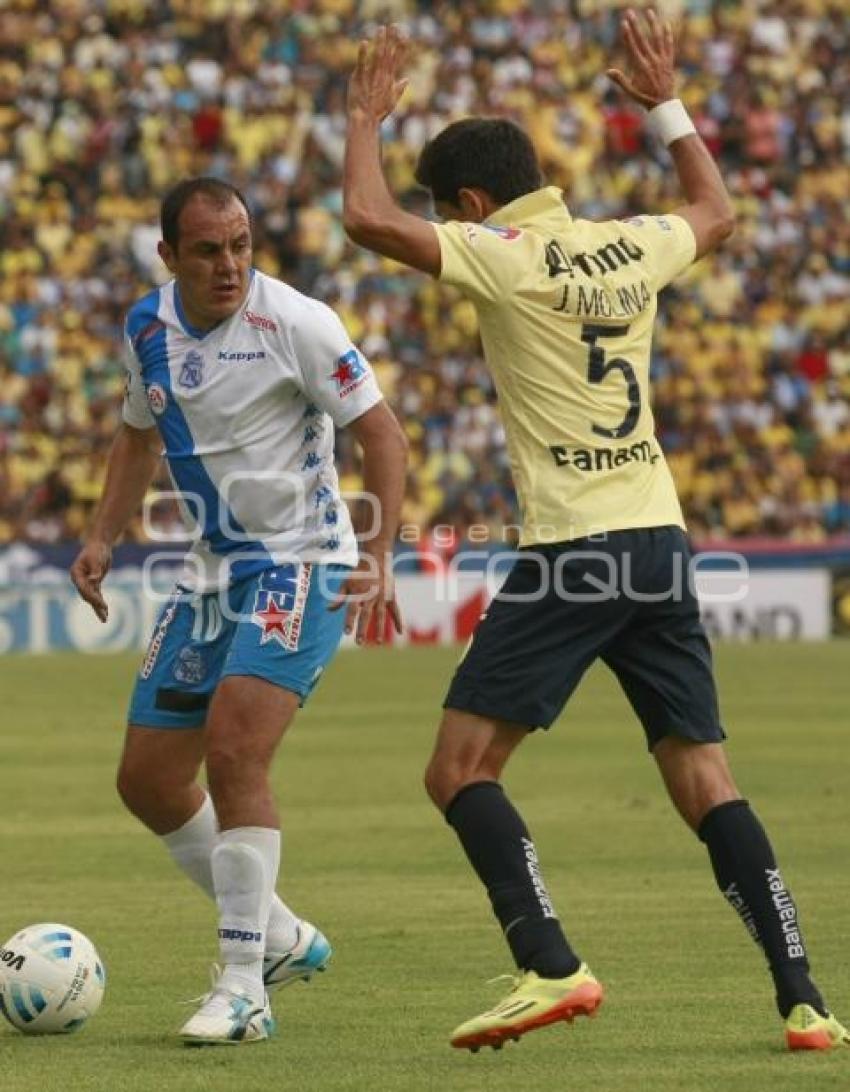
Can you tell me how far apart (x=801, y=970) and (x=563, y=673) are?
0.98 m

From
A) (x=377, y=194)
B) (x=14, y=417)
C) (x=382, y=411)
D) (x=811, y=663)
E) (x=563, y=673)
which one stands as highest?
(x=377, y=194)

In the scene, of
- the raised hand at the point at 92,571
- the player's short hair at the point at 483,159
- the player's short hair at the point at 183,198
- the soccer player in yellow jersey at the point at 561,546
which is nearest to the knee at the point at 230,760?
the soccer player in yellow jersey at the point at 561,546

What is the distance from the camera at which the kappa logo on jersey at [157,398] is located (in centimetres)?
771

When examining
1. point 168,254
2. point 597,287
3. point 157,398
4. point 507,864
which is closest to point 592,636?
point 507,864

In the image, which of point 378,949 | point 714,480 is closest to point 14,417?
point 714,480

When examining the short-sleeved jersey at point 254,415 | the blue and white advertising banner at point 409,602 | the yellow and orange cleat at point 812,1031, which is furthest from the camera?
the blue and white advertising banner at point 409,602

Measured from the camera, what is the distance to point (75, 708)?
71.3ft

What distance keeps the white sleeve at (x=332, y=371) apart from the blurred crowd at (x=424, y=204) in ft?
72.6

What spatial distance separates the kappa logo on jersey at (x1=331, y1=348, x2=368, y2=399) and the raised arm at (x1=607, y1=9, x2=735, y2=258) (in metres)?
1.03

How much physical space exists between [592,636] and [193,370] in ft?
5.24

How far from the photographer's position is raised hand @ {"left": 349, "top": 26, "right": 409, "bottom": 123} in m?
6.61

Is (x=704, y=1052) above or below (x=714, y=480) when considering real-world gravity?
above

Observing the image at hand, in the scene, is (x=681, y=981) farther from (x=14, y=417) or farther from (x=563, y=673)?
(x=14, y=417)

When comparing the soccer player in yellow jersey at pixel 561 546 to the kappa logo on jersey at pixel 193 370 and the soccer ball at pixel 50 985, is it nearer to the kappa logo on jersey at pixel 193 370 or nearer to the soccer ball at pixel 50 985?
the kappa logo on jersey at pixel 193 370
